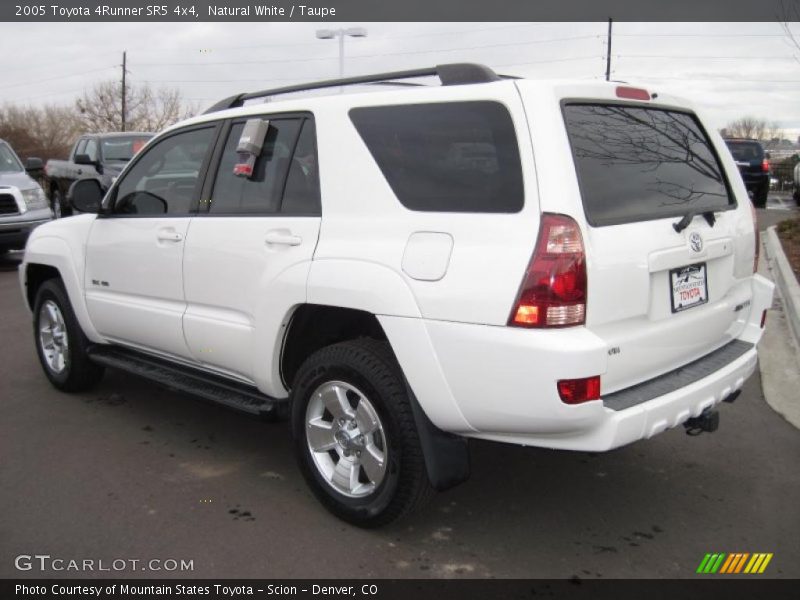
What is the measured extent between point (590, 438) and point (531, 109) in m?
1.27

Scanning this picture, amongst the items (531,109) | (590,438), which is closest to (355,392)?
(590,438)

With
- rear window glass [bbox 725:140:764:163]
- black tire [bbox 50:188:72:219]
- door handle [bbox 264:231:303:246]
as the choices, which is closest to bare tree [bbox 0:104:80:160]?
black tire [bbox 50:188:72:219]

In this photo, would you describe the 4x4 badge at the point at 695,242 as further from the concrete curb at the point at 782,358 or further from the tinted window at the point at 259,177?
the concrete curb at the point at 782,358

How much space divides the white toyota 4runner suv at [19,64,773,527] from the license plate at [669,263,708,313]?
11 millimetres

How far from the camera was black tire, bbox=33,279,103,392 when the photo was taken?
5168 millimetres

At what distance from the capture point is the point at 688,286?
326 centimetres

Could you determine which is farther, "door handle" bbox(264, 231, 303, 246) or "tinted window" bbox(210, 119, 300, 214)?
"tinted window" bbox(210, 119, 300, 214)

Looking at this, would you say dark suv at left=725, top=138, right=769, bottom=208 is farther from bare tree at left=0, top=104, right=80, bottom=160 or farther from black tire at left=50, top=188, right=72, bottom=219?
bare tree at left=0, top=104, right=80, bottom=160

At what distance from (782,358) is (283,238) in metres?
4.48

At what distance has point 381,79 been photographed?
349cm

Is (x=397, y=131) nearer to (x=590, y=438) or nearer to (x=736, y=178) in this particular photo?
(x=590, y=438)

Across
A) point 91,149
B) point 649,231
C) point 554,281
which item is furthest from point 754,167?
point 554,281

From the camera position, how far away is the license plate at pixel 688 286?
318cm

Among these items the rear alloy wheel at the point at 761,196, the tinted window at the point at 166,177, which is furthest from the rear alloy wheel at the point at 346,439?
the rear alloy wheel at the point at 761,196
